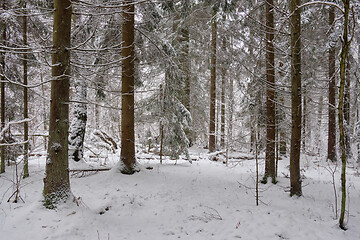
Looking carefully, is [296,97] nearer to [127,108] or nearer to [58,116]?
[127,108]

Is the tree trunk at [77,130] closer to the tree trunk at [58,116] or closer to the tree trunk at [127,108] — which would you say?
the tree trunk at [127,108]

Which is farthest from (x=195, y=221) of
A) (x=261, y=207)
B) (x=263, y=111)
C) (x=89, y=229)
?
(x=263, y=111)

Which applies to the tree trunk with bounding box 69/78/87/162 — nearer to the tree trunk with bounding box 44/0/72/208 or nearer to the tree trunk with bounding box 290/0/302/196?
the tree trunk with bounding box 44/0/72/208

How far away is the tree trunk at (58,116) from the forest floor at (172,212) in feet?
1.26

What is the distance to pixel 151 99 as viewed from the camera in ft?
28.7


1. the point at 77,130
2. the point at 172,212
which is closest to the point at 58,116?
the point at 172,212

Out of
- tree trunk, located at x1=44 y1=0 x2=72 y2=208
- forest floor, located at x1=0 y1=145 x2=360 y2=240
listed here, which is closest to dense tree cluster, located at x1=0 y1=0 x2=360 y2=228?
tree trunk, located at x1=44 y1=0 x2=72 y2=208

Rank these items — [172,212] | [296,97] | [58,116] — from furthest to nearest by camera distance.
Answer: [296,97], [172,212], [58,116]

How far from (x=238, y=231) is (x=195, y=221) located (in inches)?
37.9

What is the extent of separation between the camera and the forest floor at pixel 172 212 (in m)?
4.02

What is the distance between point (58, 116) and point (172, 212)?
3.42 m

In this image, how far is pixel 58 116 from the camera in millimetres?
4523

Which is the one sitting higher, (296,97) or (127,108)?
(296,97)

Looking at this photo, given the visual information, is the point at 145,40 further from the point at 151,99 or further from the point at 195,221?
the point at 195,221
